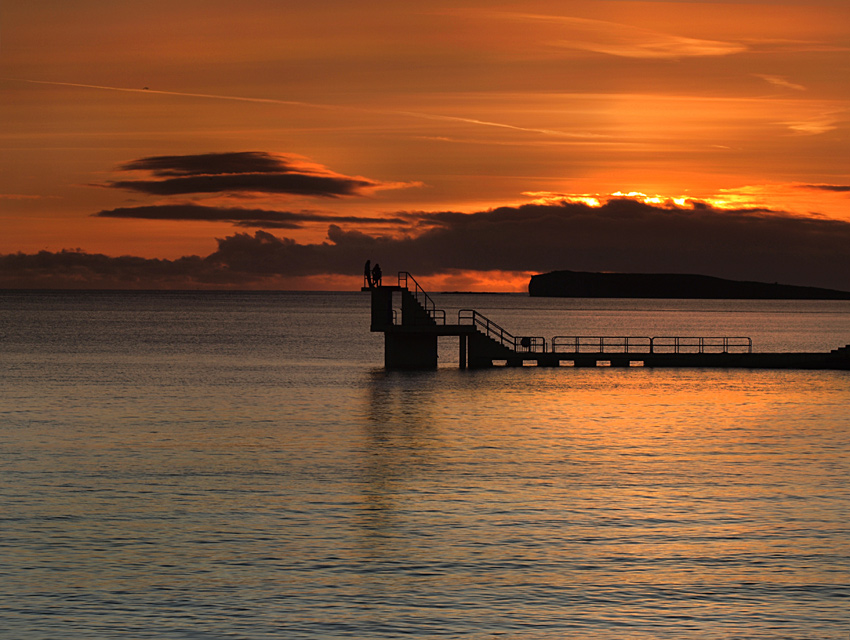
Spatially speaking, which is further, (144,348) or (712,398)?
(144,348)

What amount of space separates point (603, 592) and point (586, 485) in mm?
10426

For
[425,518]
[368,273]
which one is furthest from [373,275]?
[425,518]

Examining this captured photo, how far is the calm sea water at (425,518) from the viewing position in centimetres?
1655

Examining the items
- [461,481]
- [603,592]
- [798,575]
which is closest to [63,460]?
[461,481]

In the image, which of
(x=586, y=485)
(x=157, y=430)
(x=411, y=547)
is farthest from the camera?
(x=157, y=430)

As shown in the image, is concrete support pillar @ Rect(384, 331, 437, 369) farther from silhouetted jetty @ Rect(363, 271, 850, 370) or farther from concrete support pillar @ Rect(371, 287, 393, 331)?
concrete support pillar @ Rect(371, 287, 393, 331)

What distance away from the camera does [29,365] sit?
79562mm

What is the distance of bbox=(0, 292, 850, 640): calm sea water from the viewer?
54.3 feet

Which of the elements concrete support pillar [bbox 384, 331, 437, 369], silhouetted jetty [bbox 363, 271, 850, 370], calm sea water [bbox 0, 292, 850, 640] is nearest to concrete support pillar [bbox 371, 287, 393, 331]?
silhouetted jetty [bbox 363, 271, 850, 370]

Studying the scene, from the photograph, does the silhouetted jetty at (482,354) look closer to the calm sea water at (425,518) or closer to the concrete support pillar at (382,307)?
the concrete support pillar at (382,307)

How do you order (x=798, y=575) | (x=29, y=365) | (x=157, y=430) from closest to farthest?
1. (x=798, y=575)
2. (x=157, y=430)
3. (x=29, y=365)

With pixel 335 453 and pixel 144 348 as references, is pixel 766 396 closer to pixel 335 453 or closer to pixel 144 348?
pixel 335 453

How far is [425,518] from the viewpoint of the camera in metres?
23.8

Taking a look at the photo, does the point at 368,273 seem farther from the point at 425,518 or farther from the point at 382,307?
the point at 425,518
